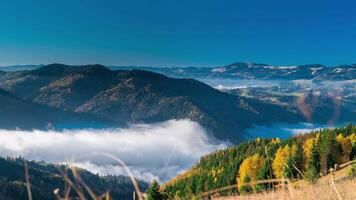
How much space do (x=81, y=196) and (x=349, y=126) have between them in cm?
14556

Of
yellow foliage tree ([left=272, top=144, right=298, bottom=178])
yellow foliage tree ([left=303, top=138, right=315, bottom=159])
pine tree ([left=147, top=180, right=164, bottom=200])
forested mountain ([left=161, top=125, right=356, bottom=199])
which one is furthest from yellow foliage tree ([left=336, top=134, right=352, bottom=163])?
pine tree ([left=147, top=180, right=164, bottom=200])

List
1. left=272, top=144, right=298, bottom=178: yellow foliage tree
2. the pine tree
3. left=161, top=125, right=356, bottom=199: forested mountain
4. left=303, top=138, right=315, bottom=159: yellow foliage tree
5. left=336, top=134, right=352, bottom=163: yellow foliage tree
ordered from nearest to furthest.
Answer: left=272, top=144, right=298, bottom=178: yellow foliage tree
the pine tree
left=161, top=125, right=356, bottom=199: forested mountain
left=303, top=138, right=315, bottom=159: yellow foliage tree
left=336, top=134, right=352, bottom=163: yellow foliage tree

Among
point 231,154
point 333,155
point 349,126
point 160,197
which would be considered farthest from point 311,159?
point 231,154

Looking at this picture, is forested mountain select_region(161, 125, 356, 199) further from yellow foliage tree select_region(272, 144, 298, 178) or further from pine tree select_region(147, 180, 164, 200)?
pine tree select_region(147, 180, 164, 200)

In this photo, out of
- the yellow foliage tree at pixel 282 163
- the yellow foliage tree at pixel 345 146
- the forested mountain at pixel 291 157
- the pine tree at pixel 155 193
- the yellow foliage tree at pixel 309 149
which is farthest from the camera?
the yellow foliage tree at pixel 345 146

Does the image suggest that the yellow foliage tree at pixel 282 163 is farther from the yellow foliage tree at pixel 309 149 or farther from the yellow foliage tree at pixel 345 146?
the yellow foliage tree at pixel 345 146

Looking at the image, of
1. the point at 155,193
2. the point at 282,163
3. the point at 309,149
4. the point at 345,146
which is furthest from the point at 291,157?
the point at 282,163

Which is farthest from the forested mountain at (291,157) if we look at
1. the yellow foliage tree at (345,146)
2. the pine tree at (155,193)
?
the pine tree at (155,193)

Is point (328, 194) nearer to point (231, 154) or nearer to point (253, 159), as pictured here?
point (253, 159)

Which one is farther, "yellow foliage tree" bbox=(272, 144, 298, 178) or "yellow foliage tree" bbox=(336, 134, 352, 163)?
"yellow foliage tree" bbox=(336, 134, 352, 163)

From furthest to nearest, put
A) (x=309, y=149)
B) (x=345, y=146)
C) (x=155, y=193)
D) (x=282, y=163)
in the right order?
(x=345, y=146) < (x=309, y=149) < (x=155, y=193) < (x=282, y=163)

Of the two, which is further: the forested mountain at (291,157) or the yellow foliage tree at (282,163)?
the forested mountain at (291,157)

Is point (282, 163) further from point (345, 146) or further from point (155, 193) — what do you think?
point (345, 146)

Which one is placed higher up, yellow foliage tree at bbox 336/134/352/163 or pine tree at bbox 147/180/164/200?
pine tree at bbox 147/180/164/200
